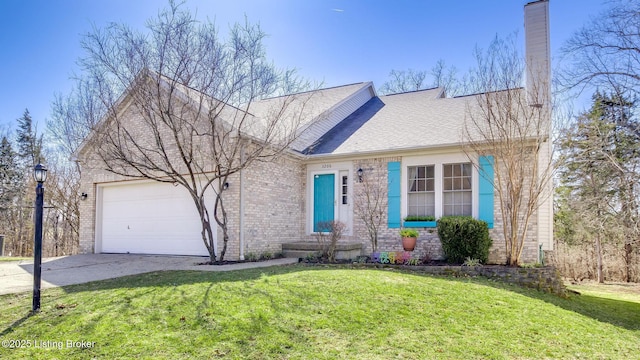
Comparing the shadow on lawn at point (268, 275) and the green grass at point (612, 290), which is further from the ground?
the shadow on lawn at point (268, 275)

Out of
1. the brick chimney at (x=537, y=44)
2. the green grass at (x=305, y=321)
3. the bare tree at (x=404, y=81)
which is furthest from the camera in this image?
the bare tree at (x=404, y=81)

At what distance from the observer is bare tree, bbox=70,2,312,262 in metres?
8.98

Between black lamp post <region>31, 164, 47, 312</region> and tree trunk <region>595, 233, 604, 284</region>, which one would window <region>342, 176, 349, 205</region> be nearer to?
black lamp post <region>31, 164, 47, 312</region>

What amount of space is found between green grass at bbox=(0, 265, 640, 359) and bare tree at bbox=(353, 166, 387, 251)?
401 cm

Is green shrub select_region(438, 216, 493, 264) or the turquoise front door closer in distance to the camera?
green shrub select_region(438, 216, 493, 264)

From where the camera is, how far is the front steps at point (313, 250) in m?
10.2

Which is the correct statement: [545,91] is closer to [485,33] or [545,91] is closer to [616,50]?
[485,33]

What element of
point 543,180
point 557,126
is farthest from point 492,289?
point 557,126

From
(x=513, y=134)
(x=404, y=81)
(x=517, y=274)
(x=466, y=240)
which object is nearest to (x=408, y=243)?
(x=466, y=240)

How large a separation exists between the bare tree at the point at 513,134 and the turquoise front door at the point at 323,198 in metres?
4.16

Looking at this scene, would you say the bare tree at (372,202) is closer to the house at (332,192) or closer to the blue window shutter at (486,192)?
the house at (332,192)

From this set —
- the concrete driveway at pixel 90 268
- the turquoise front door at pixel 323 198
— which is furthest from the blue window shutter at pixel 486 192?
the concrete driveway at pixel 90 268

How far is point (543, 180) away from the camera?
8664mm

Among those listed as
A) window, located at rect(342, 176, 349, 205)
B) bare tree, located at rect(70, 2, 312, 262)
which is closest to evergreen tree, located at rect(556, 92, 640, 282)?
window, located at rect(342, 176, 349, 205)
